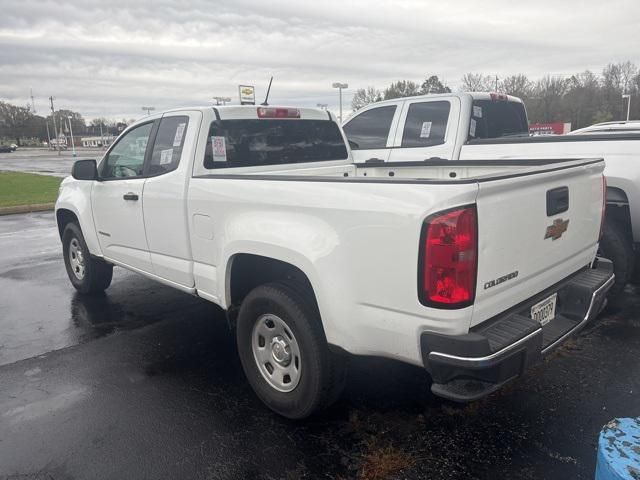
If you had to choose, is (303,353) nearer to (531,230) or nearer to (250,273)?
(250,273)

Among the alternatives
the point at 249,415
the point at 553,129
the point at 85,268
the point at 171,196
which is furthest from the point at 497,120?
the point at 553,129

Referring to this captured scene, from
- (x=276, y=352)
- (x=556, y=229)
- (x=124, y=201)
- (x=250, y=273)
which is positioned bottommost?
(x=276, y=352)

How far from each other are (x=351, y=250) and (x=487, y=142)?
3.92m

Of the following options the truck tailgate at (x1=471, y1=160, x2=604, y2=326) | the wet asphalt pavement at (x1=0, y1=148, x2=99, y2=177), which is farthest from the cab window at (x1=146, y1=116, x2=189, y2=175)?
the wet asphalt pavement at (x1=0, y1=148, x2=99, y2=177)

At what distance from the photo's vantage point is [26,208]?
1280 centimetres

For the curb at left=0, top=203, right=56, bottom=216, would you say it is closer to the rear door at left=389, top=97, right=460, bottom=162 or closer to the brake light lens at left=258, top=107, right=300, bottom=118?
the rear door at left=389, top=97, right=460, bottom=162

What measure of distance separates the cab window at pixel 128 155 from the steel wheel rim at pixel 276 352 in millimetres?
1979

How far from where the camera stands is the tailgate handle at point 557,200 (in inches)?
109

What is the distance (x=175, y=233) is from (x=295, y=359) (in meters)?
1.46

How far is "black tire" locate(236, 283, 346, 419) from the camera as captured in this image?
113 inches

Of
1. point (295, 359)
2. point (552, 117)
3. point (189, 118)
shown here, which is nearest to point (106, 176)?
point (189, 118)

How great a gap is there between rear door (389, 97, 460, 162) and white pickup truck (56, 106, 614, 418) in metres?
2.02

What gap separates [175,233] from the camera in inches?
153

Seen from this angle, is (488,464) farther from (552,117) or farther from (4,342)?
(552,117)
